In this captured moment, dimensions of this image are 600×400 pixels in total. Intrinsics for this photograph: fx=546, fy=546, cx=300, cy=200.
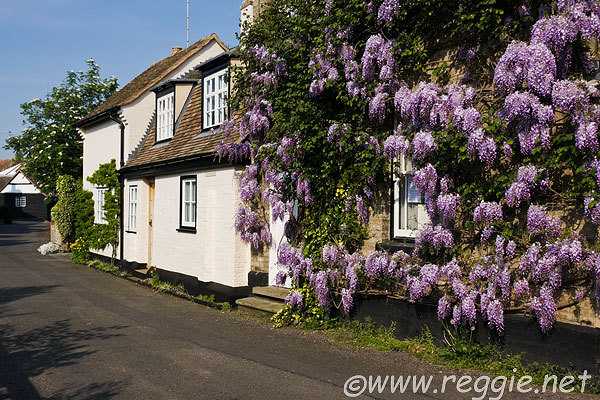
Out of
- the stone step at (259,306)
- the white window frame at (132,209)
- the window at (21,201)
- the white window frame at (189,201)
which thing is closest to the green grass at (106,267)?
the white window frame at (132,209)

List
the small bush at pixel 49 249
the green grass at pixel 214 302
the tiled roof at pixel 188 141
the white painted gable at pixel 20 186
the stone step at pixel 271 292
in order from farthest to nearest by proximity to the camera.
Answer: the white painted gable at pixel 20 186 → the small bush at pixel 49 249 → the tiled roof at pixel 188 141 → the green grass at pixel 214 302 → the stone step at pixel 271 292

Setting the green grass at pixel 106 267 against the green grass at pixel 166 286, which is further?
the green grass at pixel 106 267

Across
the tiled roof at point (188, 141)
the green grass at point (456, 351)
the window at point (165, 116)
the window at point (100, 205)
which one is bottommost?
the green grass at point (456, 351)

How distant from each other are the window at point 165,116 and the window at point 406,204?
9.33 meters

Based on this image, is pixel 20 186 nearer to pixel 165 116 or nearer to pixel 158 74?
pixel 158 74

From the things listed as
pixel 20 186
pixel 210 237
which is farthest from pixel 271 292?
pixel 20 186

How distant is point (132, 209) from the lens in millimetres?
18297

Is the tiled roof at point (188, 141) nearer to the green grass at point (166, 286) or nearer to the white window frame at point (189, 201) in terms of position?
the white window frame at point (189, 201)

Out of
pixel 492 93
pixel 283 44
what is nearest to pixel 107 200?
pixel 283 44

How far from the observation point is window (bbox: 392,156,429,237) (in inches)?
333

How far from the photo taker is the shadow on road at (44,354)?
6203mm

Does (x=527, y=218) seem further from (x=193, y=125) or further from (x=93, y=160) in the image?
(x=93, y=160)

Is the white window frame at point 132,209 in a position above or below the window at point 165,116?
below

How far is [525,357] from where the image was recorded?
6750 millimetres
